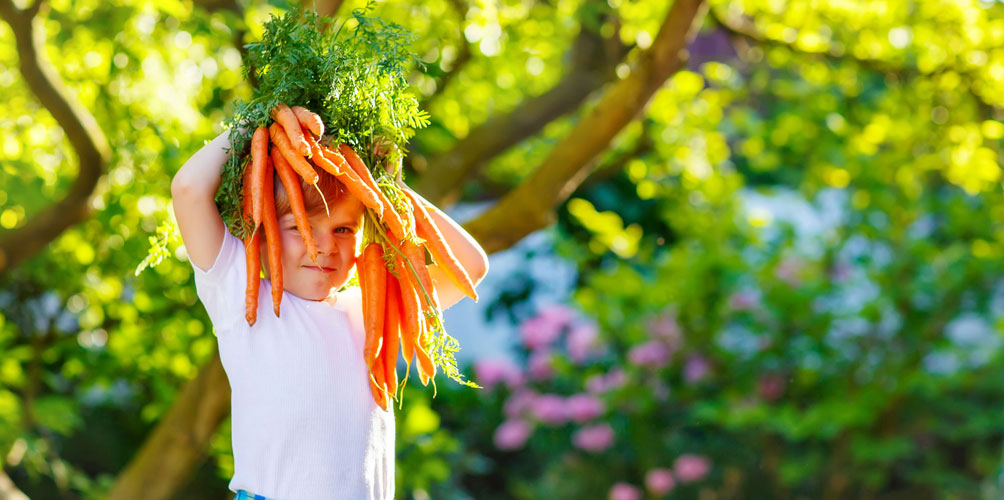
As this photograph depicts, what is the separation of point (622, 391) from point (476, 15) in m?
3.40

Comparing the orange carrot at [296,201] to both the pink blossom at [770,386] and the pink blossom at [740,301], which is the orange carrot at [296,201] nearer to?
the pink blossom at [740,301]

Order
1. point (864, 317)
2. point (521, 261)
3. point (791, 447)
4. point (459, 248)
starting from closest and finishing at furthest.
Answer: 1. point (459, 248)
2. point (521, 261)
3. point (864, 317)
4. point (791, 447)

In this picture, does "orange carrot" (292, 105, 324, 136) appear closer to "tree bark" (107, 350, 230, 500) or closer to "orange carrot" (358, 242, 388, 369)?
"orange carrot" (358, 242, 388, 369)

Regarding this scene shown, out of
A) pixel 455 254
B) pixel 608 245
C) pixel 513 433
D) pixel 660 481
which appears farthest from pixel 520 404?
pixel 455 254

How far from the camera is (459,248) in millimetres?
1919

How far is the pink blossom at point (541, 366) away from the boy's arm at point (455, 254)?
458cm

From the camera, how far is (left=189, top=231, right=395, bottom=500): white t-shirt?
1659 mm

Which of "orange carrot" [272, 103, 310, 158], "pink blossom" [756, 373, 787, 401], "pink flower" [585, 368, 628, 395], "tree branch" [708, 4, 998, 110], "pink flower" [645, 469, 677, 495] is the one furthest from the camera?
"pink flower" [585, 368, 628, 395]

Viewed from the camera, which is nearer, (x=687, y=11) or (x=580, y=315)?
(x=687, y=11)

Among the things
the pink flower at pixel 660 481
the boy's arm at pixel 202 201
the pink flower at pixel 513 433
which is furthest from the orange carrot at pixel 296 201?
the pink flower at pixel 513 433

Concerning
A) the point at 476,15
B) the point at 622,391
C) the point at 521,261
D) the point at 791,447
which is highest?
the point at 476,15

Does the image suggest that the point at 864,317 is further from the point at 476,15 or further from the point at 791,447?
the point at 476,15

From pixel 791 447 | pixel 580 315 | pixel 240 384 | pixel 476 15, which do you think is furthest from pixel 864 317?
pixel 240 384

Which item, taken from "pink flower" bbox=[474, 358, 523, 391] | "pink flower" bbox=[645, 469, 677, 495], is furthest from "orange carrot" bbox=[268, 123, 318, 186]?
"pink flower" bbox=[474, 358, 523, 391]
